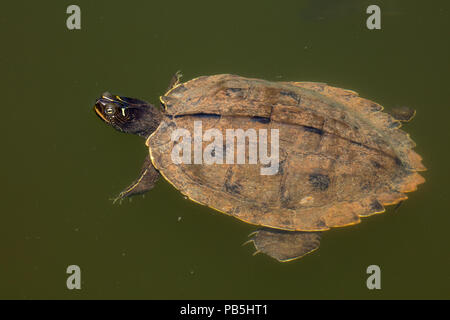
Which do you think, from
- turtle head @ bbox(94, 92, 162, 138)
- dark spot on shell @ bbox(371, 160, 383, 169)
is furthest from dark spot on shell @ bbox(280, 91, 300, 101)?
turtle head @ bbox(94, 92, 162, 138)

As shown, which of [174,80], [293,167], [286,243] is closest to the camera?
[293,167]

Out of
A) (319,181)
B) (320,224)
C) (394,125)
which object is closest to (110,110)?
(319,181)

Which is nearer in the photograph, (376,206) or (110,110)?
(376,206)

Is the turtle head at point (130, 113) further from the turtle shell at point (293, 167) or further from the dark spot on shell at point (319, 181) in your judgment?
the dark spot on shell at point (319, 181)

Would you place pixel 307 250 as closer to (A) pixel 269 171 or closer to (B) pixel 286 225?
(B) pixel 286 225

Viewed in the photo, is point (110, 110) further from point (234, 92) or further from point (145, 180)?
point (234, 92)

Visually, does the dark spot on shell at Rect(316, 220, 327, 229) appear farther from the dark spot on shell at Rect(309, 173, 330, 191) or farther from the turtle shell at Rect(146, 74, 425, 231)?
the dark spot on shell at Rect(309, 173, 330, 191)

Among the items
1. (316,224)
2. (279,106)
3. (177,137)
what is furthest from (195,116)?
(316,224)
